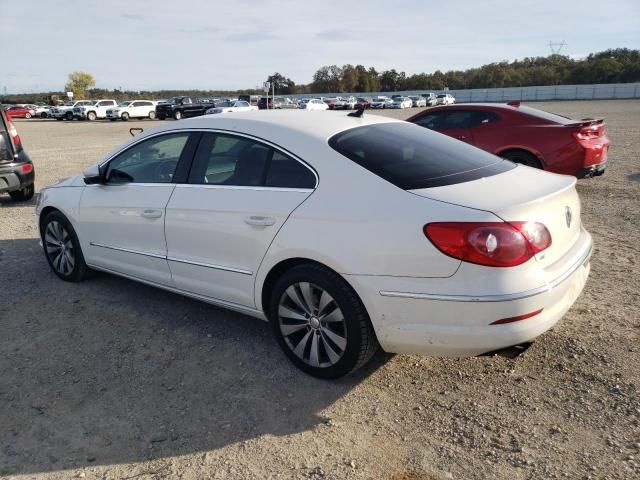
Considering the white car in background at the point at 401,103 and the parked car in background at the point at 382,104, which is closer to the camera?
the white car in background at the point at 401,103

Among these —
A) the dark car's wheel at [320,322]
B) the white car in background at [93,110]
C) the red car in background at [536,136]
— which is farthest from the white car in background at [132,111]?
the dark car's wheel at [320,322]

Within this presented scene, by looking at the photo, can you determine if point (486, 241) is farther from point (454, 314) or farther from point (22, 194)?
point (22, 194)

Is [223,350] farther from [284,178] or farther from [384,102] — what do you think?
[384,102]

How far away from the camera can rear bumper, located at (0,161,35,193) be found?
8203mm

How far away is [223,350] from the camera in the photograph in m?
3.83

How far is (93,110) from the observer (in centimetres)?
4547

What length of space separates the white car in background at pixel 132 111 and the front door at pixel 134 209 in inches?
1642

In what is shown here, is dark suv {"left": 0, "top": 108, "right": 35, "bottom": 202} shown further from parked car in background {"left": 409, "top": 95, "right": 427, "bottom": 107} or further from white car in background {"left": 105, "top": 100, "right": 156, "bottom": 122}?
parked car in background {"left": 409, "top": 95, "right": 427, "bottom": 107}

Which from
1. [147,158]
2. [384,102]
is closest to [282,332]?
[147,158]

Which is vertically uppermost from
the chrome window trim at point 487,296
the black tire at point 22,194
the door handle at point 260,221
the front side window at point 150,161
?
the front side window at point 150,161

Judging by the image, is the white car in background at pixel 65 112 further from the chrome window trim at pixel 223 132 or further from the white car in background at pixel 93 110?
the chrome window trim at pixel 223 132

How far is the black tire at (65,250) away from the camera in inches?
197

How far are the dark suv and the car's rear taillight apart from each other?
7.73 meters

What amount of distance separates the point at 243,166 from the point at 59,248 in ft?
8.58
